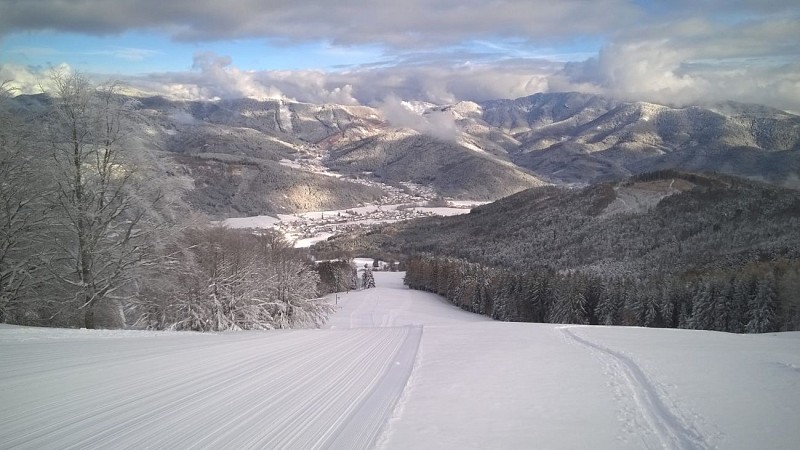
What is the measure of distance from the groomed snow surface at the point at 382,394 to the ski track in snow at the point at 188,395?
4 cm

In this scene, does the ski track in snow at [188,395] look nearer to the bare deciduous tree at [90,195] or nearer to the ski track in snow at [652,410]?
the bare deciduous tree at [90,195]

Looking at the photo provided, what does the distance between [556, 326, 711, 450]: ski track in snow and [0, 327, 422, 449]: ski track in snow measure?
4.83 metres

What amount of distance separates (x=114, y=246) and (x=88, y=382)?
925cm

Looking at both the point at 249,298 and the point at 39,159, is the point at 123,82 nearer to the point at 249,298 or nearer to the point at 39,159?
the point at 39,159

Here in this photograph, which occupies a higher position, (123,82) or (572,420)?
(123,82)

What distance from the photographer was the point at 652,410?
370 inches

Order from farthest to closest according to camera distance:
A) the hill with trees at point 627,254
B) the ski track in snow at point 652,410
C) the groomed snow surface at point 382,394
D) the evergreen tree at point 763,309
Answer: the hill with trees at point 627,254
the evergreen tree at point 763,309
the ski track in snow at point 652,410
the groomed snow surface at point 382,394

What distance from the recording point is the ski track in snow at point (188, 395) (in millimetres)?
7359

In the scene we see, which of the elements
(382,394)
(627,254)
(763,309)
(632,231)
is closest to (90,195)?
(382,394)

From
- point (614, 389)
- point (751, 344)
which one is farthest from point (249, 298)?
point (751, 344)

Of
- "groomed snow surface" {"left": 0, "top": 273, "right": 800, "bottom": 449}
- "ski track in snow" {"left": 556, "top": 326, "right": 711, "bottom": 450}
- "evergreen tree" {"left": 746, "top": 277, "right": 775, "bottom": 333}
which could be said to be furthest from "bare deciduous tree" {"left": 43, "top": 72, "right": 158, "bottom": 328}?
"evergreen tree" {"left": 746, "top": 277, "right": 775, "bottom": 333}

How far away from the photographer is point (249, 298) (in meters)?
25.0

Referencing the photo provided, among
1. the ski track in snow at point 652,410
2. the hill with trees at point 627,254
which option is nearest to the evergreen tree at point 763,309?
the hill with trees at point 627,254

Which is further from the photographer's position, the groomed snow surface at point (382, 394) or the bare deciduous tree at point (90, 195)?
the bare deciduous tree at point (90, 195)
